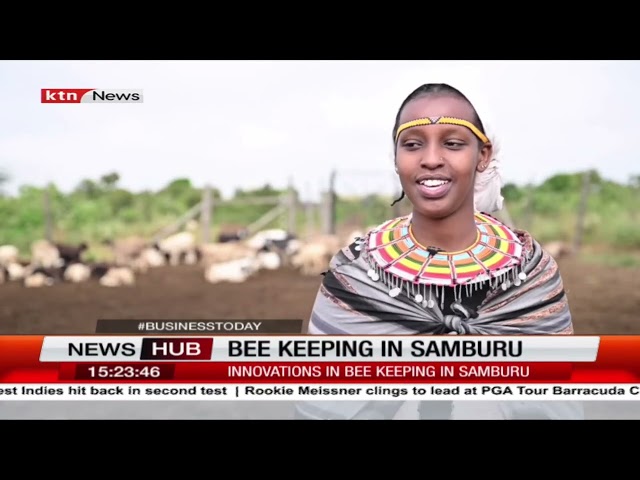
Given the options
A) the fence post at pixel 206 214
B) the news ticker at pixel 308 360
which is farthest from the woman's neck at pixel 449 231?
the fence post at pixel 206 214

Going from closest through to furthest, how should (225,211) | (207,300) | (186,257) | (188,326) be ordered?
(188,326), (207,300), (225,211), (186,257)

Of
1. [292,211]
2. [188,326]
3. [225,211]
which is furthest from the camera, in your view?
[225,211]

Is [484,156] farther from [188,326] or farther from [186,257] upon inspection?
[186,257]

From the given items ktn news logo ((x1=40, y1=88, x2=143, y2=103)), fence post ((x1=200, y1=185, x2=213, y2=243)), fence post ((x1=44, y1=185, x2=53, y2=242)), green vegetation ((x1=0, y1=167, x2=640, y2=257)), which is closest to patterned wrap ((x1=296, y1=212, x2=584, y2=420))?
green vegetation ((x1=0, y1=167, x2=640, y2=257))

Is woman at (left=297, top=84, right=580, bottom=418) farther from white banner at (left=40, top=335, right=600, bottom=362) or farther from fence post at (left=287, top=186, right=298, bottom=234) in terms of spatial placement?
fence post at (left=287, top=186, right=298, bottom=234)

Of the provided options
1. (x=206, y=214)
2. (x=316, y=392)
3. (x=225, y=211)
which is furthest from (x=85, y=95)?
(x=225, y=211)

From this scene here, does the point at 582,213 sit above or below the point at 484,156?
above

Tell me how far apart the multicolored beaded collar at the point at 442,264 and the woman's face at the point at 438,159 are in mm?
200

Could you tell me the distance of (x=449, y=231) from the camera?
3.34 metres

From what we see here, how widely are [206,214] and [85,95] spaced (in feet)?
14.3

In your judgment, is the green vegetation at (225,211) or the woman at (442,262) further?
the green vegetation at (225,211)

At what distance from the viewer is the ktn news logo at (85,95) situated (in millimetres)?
3797

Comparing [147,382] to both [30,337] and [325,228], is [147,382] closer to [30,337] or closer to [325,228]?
[30,337]

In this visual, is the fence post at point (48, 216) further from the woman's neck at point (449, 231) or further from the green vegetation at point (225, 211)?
the woman's neck at point (449, 231)
